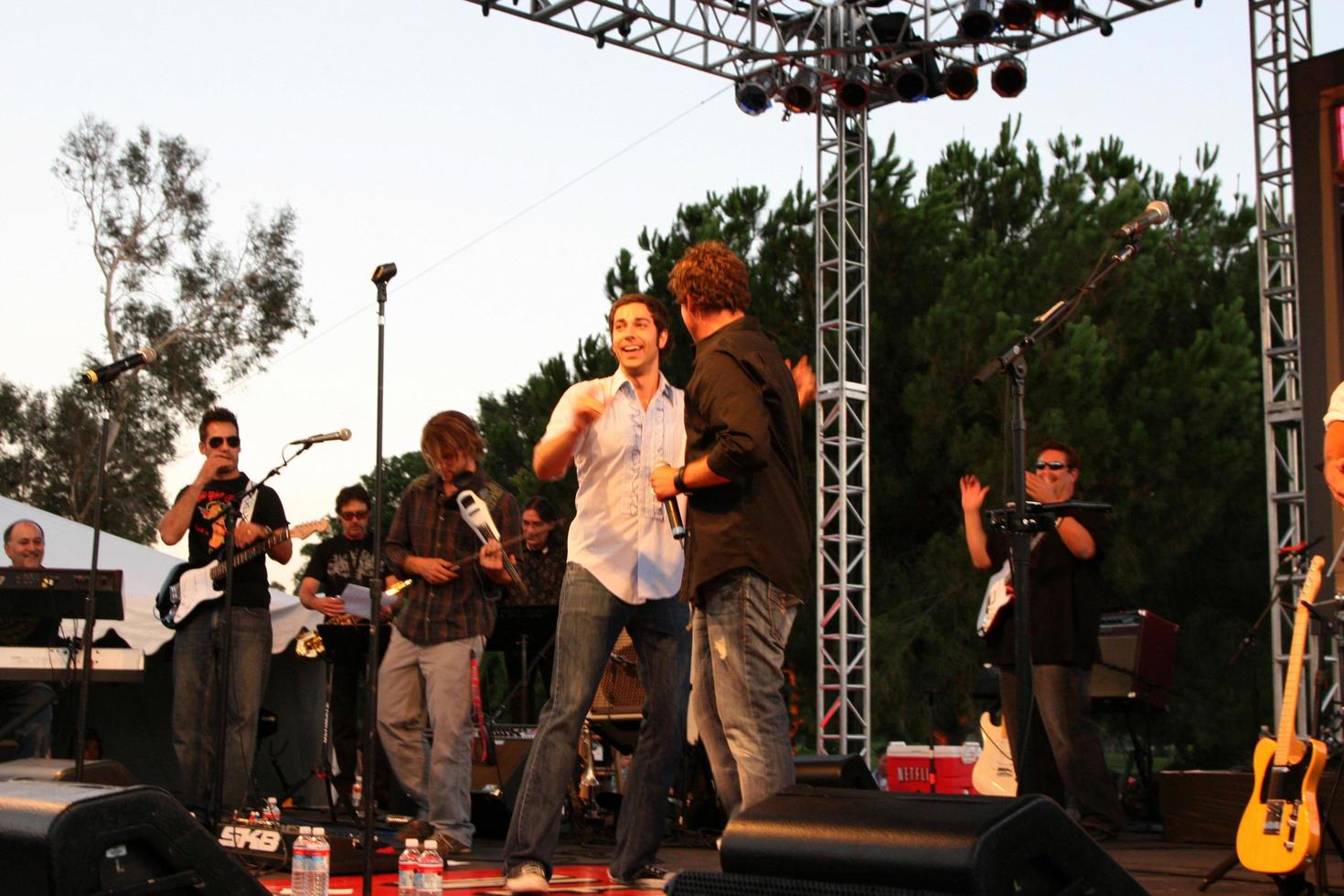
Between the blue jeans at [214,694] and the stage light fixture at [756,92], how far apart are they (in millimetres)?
7707

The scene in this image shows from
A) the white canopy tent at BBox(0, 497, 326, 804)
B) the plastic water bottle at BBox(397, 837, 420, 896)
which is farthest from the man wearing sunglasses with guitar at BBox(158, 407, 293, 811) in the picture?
the white canopy tent at BBox(0, 497, 326, 804)

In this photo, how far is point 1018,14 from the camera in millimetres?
11922

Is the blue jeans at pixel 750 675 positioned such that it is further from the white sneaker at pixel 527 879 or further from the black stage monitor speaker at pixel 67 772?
the black stage monitor speaker at pixel 67 772

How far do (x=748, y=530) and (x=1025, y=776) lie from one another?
1.25 meters

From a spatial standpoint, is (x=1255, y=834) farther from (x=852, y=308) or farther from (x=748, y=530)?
(x=852, y=308)

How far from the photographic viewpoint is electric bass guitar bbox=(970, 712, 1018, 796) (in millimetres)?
7789

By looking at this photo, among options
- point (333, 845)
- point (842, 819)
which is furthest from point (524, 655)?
point (842, 819)

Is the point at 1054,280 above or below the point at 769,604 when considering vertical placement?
above

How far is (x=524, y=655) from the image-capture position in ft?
28.9

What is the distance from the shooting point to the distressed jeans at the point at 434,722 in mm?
5836

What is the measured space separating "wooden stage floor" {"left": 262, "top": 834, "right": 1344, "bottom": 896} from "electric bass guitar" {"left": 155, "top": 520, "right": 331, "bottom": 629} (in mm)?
1640

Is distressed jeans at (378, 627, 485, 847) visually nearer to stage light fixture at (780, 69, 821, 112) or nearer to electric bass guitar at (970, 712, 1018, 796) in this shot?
electric bass guitar at (970, 712, 1018, 796)

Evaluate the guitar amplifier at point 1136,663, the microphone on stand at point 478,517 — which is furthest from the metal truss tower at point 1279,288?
the microphone on stand at point 478,517

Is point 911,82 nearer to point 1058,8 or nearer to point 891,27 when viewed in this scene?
point 891,27
